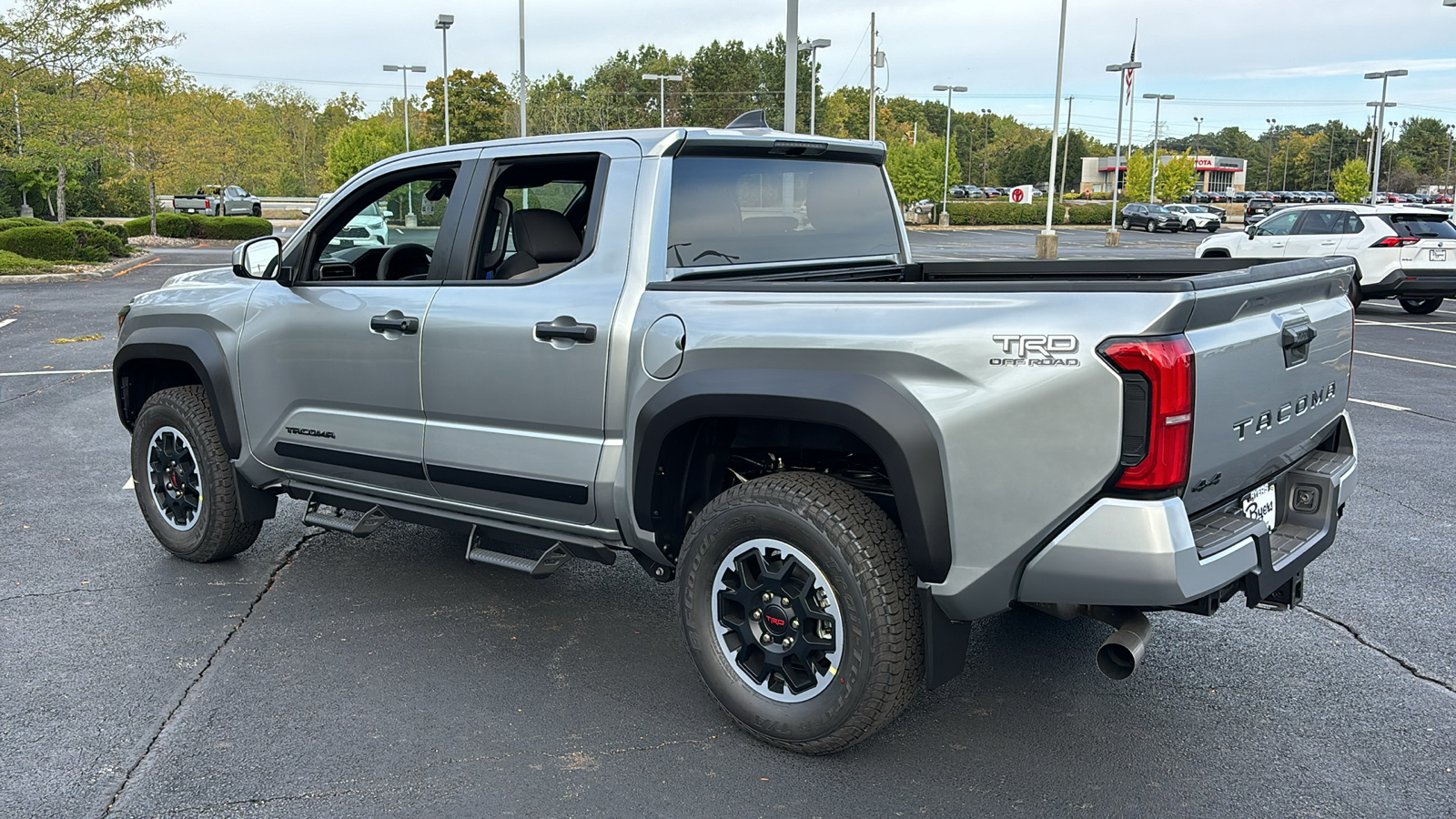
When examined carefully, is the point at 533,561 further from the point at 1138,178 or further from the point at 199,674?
the point at 1138,178

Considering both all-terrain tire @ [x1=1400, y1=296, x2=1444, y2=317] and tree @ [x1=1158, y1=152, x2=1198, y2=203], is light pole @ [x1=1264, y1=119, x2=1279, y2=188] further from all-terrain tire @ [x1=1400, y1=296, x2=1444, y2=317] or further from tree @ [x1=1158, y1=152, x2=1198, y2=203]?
all-terrain tire @ [x1=1400, y1=296, x2=1444, y2=317]

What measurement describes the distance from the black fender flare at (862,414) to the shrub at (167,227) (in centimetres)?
3761

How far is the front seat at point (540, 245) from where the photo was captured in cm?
425

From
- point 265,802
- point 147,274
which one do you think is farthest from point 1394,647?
point 147,274

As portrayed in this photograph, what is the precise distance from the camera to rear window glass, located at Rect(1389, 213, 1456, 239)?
1733cm

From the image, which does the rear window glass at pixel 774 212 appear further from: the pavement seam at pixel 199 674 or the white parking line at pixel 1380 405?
the white parking line at pixel 1380 405

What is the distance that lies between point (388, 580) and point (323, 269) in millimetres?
1433

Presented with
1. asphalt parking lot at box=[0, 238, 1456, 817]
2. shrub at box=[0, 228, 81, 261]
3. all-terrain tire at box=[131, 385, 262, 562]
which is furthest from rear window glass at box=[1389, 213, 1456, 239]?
shrub at box=[0, 228, 81, 261]

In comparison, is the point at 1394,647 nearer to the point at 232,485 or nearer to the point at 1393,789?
the point at 1393,789

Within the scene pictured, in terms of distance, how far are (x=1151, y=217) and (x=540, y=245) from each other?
57.7 metres

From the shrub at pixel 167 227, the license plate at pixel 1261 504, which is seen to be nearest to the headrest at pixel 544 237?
the license plate at pixel 1261 504

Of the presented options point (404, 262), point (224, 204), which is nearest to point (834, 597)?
point (404, 262)

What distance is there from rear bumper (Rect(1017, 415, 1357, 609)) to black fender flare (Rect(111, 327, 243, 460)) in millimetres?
3602

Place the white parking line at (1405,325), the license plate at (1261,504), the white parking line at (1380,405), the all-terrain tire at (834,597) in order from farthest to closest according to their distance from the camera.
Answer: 1. the white parking line at (1405,325)
2. the white parking line at (1380,405)
3. the license plate at (1261,504)
4. the all-terrain tire at (834,597)
